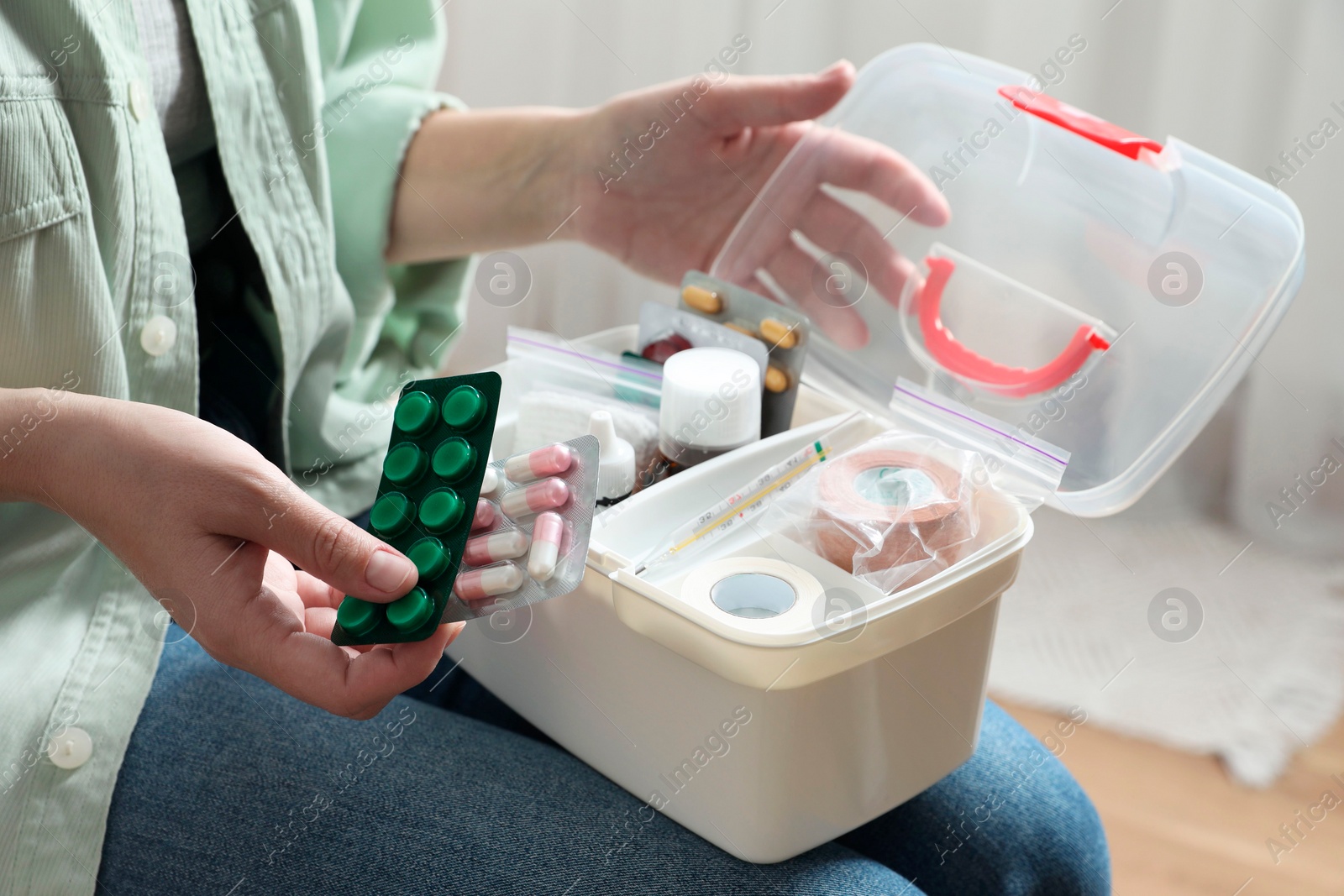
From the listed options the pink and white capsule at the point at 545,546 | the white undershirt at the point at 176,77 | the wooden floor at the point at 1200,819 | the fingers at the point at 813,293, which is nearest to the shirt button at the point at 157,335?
the white undershirt at the point at 176,77

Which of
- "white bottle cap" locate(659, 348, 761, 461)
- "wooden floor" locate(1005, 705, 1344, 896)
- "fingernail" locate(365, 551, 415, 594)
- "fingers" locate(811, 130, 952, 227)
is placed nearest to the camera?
"fingernail" locate(365, 551, 415, 594)

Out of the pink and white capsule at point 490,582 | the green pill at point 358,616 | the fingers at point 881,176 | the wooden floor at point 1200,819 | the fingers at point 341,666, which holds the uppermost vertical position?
the fingers at point 881,176

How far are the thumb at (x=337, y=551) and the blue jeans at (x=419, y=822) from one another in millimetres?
101

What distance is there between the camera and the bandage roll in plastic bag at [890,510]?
422 millimetres

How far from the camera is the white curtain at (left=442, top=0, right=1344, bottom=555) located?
43.2 inches

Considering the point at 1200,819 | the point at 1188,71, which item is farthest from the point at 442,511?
the point at 1188,71

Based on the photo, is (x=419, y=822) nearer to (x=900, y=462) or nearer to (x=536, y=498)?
(x=536, y=498)

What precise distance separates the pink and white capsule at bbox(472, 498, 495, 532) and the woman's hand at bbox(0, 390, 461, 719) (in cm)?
4

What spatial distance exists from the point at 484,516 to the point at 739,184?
13.2 inches

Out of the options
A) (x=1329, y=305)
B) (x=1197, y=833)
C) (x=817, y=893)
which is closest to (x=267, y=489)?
(x=817, y=893)

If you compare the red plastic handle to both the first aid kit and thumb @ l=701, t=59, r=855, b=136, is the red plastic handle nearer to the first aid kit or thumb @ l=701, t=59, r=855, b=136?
the first aid kit

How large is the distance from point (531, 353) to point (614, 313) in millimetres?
896

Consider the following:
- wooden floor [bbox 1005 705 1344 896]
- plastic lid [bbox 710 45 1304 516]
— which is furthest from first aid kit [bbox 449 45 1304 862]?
wooden floor [bbox 1005 705 1344 896]

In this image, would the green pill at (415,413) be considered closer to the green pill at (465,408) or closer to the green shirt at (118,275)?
the green pill at (465,408)
